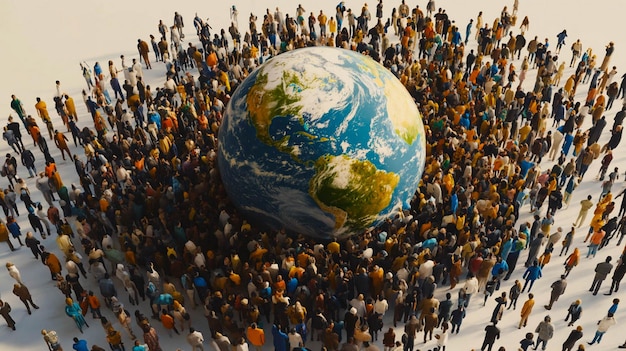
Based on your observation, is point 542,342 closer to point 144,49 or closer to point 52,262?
point 52,262

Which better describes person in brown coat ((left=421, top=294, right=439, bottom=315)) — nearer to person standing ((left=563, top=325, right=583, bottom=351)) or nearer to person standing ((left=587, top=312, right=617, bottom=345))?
person standing ((left=563, top=325, right=583, bottom=351))

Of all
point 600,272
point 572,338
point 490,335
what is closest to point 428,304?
point 490,335

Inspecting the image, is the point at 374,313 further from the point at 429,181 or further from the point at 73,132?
the point at 73,132

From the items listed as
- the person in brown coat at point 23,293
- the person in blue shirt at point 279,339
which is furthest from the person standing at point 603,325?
the person in brown coat at point 23,293

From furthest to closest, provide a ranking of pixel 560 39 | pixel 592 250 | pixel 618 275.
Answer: pixel 560 39
pixel 592 250
pixel 618 275

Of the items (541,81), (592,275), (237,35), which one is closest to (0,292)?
(237,35)

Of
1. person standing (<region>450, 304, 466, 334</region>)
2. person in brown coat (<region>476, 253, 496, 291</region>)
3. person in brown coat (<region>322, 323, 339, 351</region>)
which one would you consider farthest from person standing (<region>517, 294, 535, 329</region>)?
person in brown coat (<region>322, 323, 339, 351</region>)
